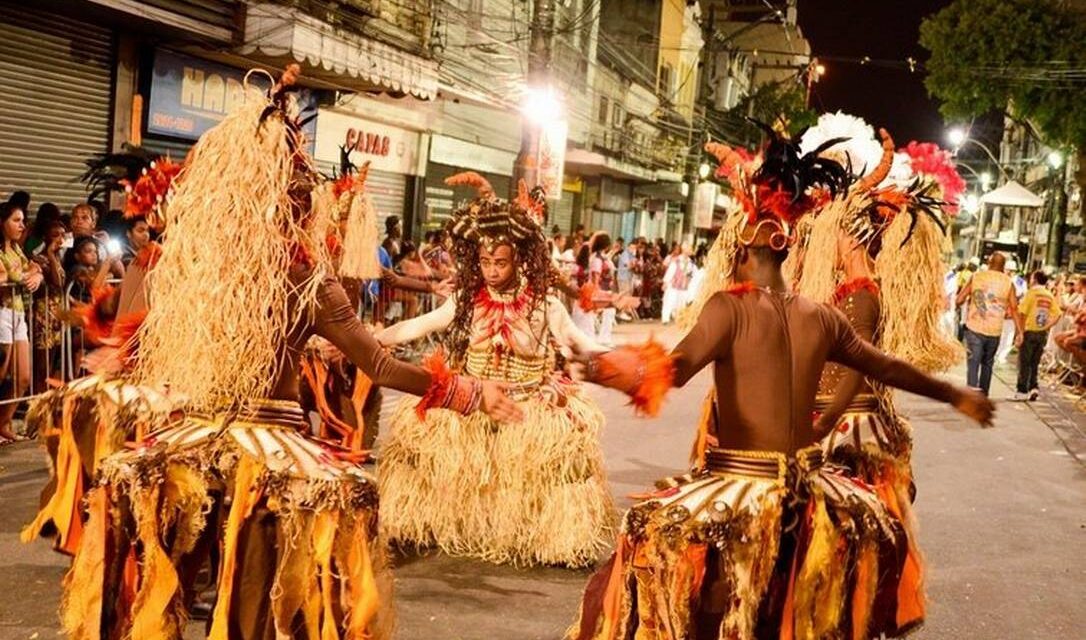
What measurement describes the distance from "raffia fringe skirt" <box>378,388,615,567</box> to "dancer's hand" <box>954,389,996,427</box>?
8.25 feet

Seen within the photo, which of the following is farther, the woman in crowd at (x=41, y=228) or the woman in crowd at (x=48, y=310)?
the woman in crowd at (x=41, y=228)

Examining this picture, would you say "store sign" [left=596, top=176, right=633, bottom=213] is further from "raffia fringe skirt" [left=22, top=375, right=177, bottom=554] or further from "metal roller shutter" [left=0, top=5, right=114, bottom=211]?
"raffia fringe skirt" [left=22, top=375, right=177, bottom=554]

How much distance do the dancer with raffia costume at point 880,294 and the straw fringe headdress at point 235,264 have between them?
256 centimetres

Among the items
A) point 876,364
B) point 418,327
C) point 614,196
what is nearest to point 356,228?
point 418,327

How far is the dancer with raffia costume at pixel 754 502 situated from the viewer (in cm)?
371

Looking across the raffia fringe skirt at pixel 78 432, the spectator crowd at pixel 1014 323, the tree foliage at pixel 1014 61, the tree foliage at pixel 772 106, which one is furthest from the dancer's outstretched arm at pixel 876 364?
the tree foliage at pixel 772 106

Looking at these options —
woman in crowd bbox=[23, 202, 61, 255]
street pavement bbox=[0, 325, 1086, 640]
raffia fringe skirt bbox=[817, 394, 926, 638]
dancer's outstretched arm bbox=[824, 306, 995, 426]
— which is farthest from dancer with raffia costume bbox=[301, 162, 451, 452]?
woman in crowd bbox=[23, 202, 61, 255]

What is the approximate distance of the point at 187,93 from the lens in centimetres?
1474

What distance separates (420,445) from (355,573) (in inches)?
103

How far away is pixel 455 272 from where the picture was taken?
21.9 feet

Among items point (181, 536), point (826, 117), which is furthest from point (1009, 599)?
point (181, 536)

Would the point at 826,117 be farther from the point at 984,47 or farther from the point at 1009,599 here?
the point at 984,47

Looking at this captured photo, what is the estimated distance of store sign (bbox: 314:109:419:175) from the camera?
60.7 ft

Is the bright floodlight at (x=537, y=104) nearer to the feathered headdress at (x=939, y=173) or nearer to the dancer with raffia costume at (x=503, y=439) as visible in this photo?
the feathered headdress at (x=939, y=173)
